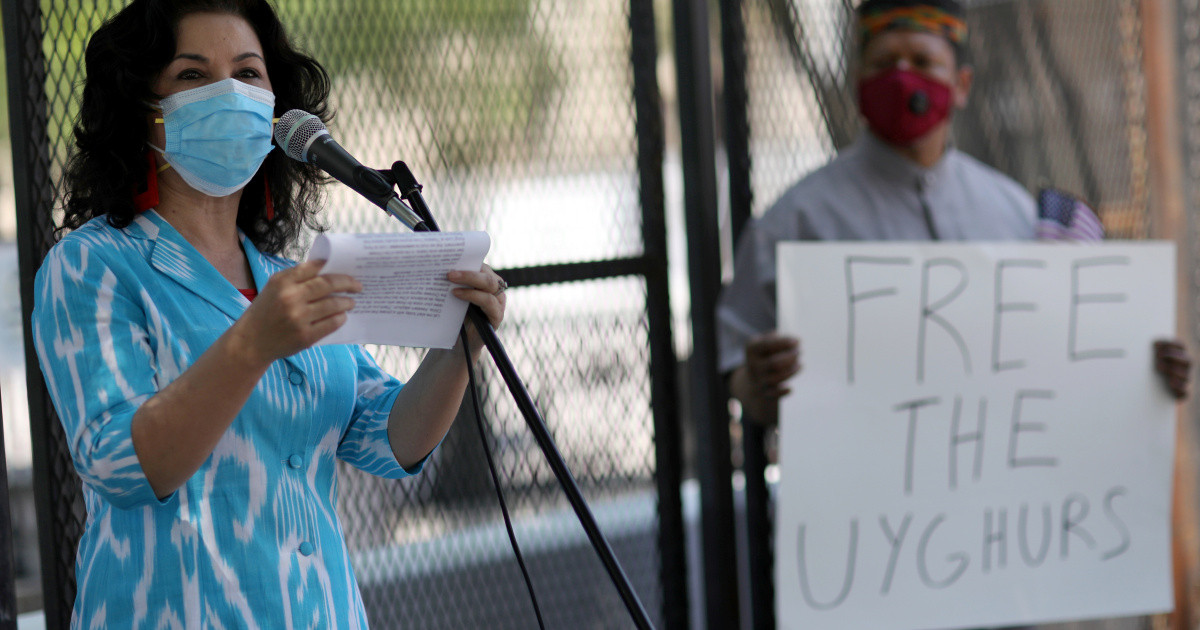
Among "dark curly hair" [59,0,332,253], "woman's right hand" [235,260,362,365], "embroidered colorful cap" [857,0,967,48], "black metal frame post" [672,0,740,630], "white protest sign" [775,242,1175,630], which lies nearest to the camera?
"woman's right hand" [235,260,362,365]

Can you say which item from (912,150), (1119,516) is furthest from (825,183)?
(1119,516)

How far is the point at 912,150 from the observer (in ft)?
7.80

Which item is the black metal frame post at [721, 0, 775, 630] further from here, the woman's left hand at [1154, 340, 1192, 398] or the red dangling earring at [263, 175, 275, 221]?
the red dangling earring at [263, 175, 275, 221]

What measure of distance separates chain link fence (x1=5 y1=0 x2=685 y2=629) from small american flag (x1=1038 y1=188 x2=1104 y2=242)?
Result: 94 centimetres

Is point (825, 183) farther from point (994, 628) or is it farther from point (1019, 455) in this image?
point (994, 628)

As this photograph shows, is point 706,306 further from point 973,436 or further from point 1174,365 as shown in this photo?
point 1174,365

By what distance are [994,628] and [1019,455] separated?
1.34ft

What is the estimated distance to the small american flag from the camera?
8.05 feet

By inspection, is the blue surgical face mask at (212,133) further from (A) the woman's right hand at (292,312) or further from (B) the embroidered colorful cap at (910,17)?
(B) the embroidered colorful cap at (910,17)

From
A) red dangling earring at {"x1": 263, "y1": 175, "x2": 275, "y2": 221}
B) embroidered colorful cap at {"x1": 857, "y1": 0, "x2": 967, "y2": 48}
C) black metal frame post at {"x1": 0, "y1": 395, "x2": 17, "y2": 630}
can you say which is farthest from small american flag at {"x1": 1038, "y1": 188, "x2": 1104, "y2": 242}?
black metal frame post at {"x1": 0, "y1": 395, "x2": 17, "y2": 630}

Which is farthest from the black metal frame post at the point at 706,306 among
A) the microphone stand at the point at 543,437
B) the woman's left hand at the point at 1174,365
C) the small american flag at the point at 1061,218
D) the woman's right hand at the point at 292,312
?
the woman's right hand at the point at 292,312

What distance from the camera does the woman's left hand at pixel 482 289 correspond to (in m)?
1.21

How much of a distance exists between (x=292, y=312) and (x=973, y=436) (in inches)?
69.9

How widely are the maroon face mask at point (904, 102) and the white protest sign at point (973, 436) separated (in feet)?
0.90
